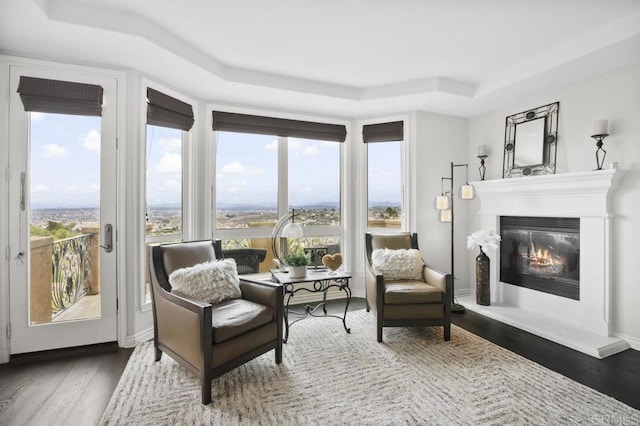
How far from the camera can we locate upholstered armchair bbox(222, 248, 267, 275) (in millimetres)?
3961

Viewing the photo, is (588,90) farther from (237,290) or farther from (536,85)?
(237,290)

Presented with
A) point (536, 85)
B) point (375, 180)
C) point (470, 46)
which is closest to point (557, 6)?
point (470, 46)

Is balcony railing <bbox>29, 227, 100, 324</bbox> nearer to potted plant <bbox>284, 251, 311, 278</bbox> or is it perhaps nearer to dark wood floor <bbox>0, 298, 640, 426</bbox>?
dark wood floor <bbox>0, 298, 640, 426</bbox>

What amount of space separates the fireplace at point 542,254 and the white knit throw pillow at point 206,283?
324 centimetres

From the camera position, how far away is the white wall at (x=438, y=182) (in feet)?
13.9

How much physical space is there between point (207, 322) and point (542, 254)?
11.7ft

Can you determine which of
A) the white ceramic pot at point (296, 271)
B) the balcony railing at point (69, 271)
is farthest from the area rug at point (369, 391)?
the balcony railing at point (69, 271)

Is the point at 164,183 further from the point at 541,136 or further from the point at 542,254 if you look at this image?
the point at 542,254

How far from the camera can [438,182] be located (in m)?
4.33

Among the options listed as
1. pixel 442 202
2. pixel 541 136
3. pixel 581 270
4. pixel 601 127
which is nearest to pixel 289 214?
pixel 442 202

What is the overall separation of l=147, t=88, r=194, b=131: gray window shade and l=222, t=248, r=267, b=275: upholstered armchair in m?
1.52

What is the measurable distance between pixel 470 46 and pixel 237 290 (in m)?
2.94

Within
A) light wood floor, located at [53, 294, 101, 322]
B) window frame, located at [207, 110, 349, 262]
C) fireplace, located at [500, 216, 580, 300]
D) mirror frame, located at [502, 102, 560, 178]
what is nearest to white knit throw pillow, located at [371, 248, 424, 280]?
window frame, located at [207, 110, 349, 262]

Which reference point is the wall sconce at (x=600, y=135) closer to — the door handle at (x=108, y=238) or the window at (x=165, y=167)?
the window at (x=165, y=167)
